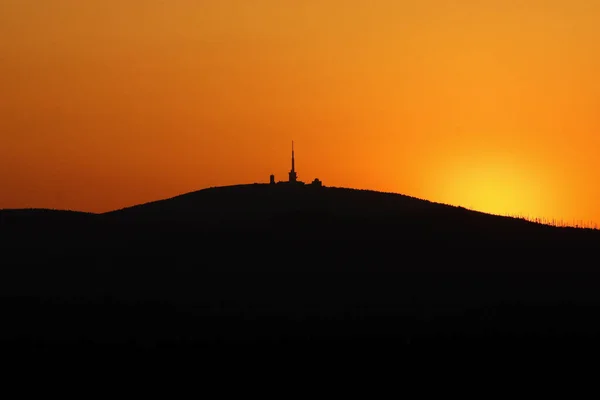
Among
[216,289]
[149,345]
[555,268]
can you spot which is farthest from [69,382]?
[555,268]

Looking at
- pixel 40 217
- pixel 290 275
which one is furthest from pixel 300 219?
pixel 40 217

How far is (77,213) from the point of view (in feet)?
291

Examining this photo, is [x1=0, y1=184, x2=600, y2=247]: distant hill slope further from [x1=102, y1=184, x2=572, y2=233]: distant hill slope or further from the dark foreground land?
the dark foreground land

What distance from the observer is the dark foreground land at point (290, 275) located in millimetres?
60969

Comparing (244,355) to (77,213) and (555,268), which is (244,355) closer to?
(555,268)

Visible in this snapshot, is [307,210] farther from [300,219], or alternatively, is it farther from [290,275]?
[290,275]

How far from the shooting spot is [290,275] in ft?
255

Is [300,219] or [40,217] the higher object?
[40,217]

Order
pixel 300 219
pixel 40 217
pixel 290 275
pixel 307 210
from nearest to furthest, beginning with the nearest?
pixel 290 275 < pixel 300 219 < pixel 40 217 < pixel 307 210

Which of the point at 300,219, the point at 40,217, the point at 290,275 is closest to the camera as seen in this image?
the point at 290,275

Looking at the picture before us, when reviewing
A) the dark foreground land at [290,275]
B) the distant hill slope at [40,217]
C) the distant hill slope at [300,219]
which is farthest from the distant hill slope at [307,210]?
the distant hill slope at [40,217]

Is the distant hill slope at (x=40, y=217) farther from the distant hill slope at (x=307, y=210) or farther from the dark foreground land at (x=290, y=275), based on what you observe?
the distant hill slope at (x=307, y=210)

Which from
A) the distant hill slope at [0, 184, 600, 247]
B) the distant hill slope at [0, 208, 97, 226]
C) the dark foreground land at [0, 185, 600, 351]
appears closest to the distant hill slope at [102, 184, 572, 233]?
the distant hill slope at [0, 184, 600, 247]

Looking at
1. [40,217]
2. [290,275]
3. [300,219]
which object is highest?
[40,217]
